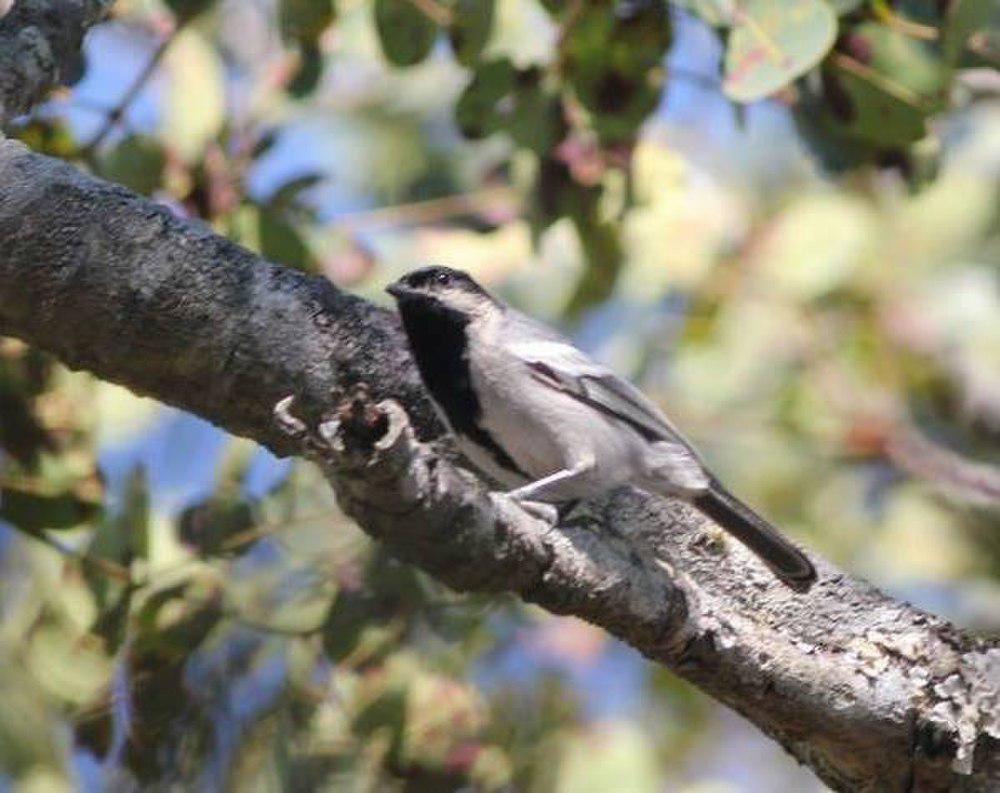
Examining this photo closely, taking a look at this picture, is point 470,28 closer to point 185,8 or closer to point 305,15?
point 305,15

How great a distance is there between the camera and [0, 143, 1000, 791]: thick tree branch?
9.25 feet

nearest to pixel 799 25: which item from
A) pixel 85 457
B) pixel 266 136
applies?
pixel 266 136

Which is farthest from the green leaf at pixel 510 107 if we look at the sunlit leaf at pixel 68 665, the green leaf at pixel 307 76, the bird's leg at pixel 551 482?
the sunlit leaf at pixel 68 665

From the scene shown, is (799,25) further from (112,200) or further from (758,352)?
(758,352)

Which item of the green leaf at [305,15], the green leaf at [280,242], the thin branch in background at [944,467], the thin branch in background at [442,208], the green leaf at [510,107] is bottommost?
the thin branch in background at [944,467]

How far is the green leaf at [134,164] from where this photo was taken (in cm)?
452

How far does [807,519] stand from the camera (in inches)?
261

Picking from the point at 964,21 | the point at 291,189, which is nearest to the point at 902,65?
the point at 964,21

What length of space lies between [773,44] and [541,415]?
88 cm

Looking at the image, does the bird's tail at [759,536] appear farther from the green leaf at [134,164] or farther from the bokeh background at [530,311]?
the green leaf at [134,164]

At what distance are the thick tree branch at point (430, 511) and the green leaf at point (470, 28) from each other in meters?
1.07

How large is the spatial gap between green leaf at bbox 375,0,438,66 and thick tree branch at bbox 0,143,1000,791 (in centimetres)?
120

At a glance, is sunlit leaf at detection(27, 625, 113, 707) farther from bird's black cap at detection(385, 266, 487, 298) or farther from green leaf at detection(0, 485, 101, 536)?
bird's black cap at detection(385, 266, 487, 298)

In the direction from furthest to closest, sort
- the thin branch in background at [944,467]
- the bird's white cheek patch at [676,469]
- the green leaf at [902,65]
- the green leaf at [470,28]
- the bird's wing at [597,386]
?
1. the thin branch in background at [944,467]
2. the green leaf at [902,65]
3. the green leaf at [470,28]
4. the bird's wing at [597,386]
5. the bird's white cheek patch at [676,469]
